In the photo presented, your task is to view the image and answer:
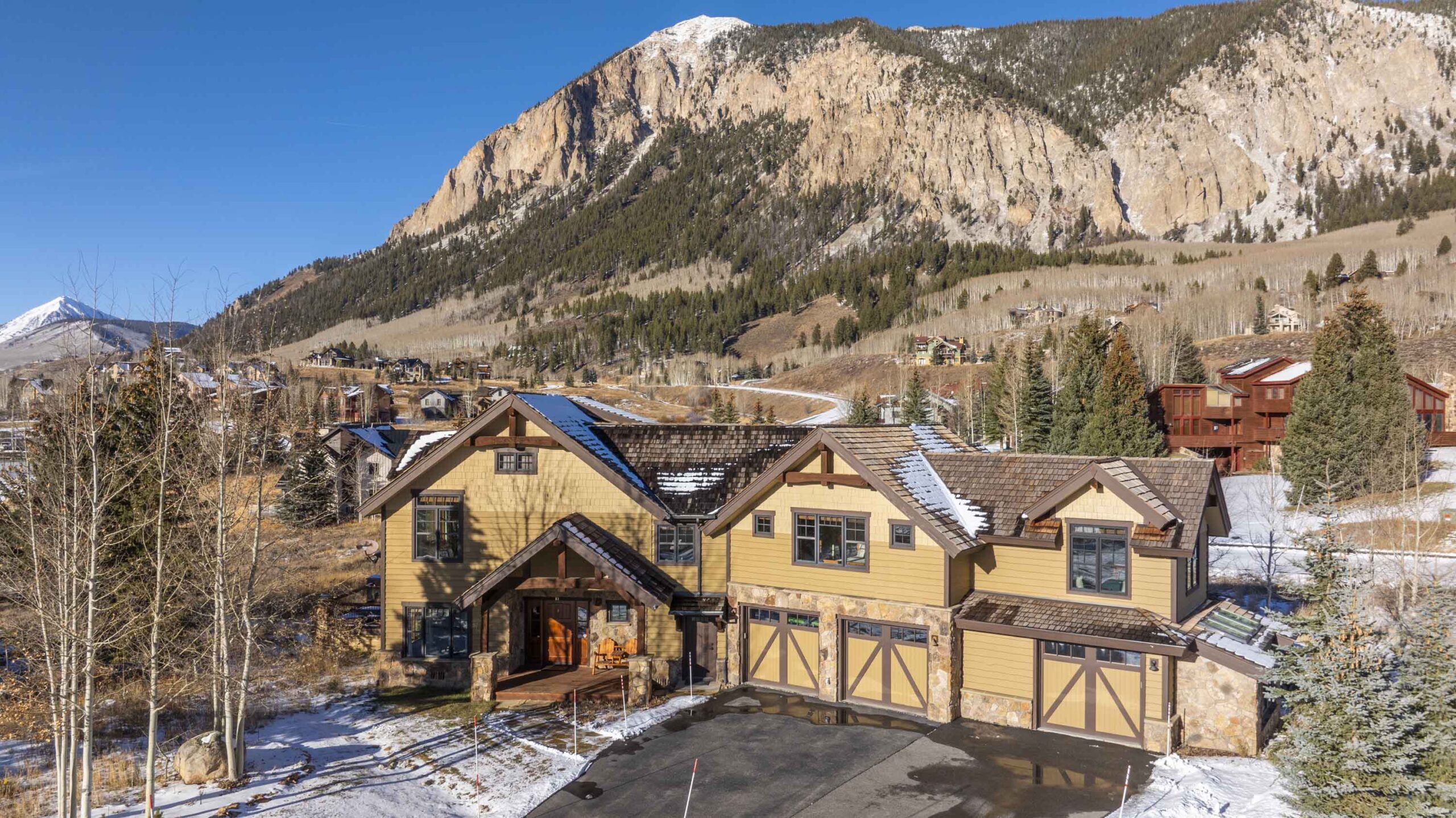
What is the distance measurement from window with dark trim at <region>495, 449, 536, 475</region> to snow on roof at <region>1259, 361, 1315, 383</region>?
57.4m

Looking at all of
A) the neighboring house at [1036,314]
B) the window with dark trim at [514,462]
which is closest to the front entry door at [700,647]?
the window with dark trim at [514,462]

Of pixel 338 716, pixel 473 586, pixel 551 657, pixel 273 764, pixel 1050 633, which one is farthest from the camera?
pixel 551 657

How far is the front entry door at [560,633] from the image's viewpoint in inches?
984

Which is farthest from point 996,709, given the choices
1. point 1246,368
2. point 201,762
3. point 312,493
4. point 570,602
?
point 1246,368

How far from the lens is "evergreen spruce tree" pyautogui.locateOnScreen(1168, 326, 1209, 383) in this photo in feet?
281

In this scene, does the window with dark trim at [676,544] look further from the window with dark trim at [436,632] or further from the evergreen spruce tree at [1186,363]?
the evergreen spruce tree at [1186,363]

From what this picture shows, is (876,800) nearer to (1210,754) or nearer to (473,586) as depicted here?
(1210,754)

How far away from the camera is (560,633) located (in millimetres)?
25062

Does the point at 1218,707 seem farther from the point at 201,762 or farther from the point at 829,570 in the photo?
the point at 201,762

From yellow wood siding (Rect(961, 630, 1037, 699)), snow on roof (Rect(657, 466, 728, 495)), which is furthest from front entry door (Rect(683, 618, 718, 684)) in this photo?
yellow wood siding (Rect(961, 630, 1037, 699))

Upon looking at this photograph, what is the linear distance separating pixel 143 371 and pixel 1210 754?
33495mm

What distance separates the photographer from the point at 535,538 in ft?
79.0

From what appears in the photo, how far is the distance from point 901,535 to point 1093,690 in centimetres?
555

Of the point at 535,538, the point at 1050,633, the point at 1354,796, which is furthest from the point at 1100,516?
the point at 535,538
